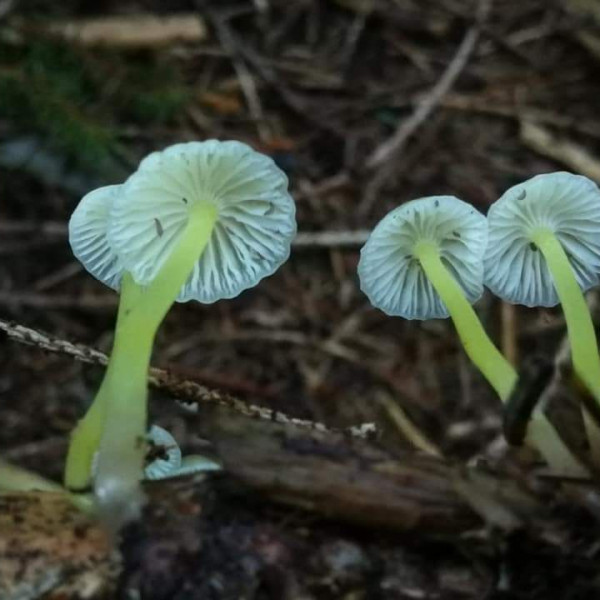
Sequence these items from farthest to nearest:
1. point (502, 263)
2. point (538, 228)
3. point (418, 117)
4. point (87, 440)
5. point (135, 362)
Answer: point (418, 117) → point (502, 263) → point (538, 228) → point (87, 440) → point (135, 362)

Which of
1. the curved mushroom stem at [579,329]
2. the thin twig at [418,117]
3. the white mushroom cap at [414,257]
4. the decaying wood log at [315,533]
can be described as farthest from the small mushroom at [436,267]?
the thin twig at [418,117]

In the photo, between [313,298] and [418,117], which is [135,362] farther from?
[418,117]

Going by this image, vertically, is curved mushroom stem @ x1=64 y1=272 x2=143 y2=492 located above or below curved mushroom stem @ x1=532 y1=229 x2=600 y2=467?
below

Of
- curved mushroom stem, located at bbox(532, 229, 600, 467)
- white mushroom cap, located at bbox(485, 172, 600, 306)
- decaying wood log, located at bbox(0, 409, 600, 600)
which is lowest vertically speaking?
decaying wood log, located at bbox(0, 409, 600, 600)

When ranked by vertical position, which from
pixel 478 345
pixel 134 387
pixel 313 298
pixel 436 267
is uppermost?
pixel 313 298

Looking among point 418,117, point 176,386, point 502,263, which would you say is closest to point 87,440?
point 176,386

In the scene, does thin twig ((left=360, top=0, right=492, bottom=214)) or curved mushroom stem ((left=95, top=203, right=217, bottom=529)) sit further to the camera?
thin twig ((left=360, top=0, right=492, bottom=214))

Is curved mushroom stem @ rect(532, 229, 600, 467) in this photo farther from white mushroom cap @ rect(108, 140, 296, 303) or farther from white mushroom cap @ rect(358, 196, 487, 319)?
white mushroom cap @ rect(108, 140, 296, 303)

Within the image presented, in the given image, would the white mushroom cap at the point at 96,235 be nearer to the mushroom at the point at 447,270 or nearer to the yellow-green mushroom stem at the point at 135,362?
the yellow-green mushroom stem at the point at 135,362

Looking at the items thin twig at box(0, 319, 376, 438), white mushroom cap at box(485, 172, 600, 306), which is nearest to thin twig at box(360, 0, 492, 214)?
white mushroom cap at box(485, 172, 600, 306)
